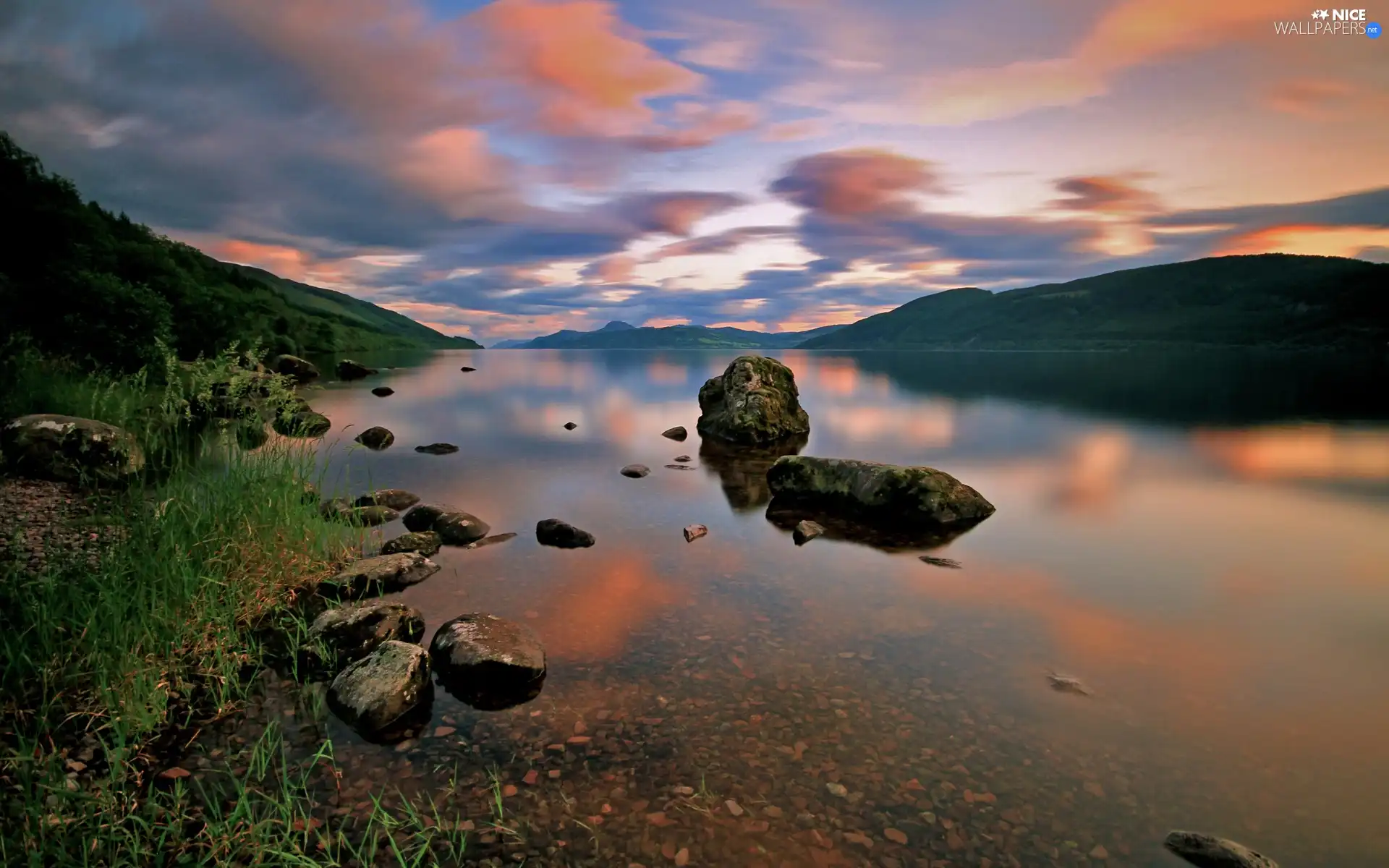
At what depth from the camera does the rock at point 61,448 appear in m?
16.1

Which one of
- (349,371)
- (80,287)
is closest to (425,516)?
(80,287)

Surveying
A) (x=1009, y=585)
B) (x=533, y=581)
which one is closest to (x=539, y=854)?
(x=533, y=581)

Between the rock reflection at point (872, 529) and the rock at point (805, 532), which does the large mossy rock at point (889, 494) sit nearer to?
the rock reflection at point (872, 529)

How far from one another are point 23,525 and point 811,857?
15.3m

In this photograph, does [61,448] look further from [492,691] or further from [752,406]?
[752,406]

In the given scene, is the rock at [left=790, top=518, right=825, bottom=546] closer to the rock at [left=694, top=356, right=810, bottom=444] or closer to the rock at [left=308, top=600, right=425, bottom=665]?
the rock at [left=308, top=600, right=425, bottom=665]

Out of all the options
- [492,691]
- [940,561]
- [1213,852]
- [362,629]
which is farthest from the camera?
[940,561]

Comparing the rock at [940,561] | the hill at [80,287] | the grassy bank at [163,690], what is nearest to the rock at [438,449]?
the hill at [80,287]

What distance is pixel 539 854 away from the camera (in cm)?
619

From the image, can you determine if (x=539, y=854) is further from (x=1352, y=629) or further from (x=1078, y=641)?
(x=1352, y=629)

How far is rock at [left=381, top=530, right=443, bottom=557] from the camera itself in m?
14.5

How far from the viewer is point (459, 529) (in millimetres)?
16094

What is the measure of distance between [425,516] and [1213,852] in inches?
657

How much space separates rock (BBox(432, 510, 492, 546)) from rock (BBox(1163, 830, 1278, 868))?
14.4 metres
